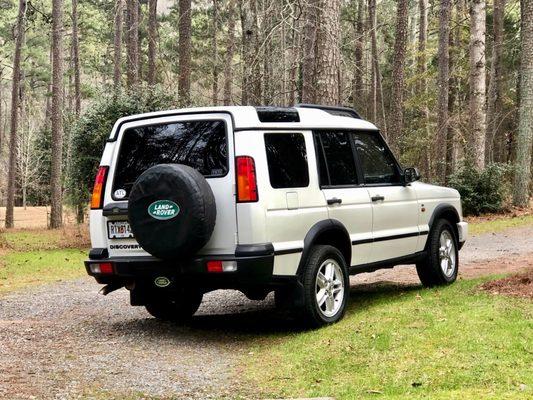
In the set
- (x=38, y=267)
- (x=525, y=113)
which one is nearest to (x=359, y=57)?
(x=525, y=113)

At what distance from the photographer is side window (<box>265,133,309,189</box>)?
673cm

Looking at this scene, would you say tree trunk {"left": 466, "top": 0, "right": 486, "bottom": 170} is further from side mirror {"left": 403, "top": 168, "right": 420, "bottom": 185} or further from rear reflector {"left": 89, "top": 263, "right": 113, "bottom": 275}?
rear reflector {"left": 89, "top": 263, "right": 113, "bottom": 275}

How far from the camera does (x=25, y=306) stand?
9.66 meters

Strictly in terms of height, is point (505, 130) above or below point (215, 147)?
above

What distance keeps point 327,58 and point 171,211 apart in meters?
6.48

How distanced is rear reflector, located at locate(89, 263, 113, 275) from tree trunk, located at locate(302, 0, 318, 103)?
6.27 meters

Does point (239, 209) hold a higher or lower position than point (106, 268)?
higher

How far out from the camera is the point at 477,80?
888 inches

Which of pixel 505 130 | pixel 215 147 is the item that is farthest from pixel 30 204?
pixel 215 147

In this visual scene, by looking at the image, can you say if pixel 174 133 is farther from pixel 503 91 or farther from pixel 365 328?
pixel 503 91

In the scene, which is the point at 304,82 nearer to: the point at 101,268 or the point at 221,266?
the point at 101,268

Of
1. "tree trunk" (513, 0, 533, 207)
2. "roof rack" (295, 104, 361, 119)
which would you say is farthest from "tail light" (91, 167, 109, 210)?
"tree trunk" (513, 0, 533, 207)

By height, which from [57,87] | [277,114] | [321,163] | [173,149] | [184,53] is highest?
[184,53]

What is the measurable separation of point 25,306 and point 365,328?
5388mm
